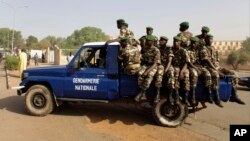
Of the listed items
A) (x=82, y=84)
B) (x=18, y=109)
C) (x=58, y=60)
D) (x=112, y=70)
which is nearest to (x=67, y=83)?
(x=82, y=84)

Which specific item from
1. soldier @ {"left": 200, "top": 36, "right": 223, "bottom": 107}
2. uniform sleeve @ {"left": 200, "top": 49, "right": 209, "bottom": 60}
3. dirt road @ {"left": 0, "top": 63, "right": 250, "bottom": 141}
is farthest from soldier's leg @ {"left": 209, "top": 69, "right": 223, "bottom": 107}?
dirt road @ {"left": 0, "top": 63, "right": 250, "bottom": 141}

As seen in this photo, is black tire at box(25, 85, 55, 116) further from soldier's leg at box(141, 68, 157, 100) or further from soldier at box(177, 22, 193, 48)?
soldier at box(177, 22, 193, 48)

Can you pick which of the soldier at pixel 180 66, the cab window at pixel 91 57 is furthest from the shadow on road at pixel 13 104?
the soldier at pixel 180 66

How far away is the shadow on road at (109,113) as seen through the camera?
29.9ft

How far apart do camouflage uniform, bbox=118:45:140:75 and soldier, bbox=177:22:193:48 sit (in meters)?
1.22

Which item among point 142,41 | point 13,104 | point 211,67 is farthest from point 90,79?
point 13,104

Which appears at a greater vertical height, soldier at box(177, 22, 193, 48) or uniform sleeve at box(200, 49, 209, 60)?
soldier at box(177, 22, 193, 48)

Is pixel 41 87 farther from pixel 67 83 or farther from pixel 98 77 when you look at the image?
pixel 98 77

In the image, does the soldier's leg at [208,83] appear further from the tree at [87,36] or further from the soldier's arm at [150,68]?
the tree at [87,36]

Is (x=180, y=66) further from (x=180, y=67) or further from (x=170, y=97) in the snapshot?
(x=170, y=97)

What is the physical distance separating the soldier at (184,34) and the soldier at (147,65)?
0.75m

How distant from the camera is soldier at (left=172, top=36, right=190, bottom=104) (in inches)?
328

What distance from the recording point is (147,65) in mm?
8859

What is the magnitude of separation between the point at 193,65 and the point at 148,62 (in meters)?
1.14
